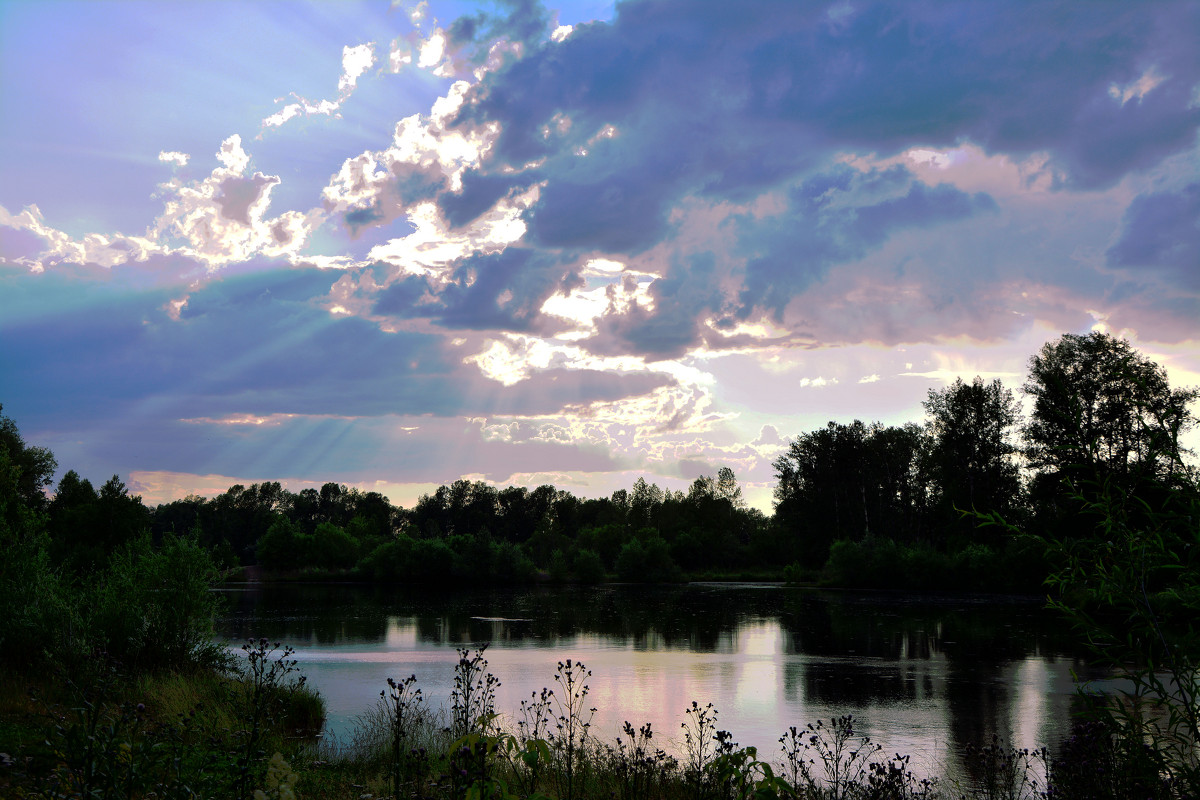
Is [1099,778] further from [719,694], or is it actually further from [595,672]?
[595,672]

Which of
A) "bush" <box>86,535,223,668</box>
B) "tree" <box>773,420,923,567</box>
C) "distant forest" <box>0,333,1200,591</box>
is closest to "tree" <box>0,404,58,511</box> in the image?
"distant forest" <box>0,333,1200,591</box>

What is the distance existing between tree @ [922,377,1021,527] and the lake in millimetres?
10061

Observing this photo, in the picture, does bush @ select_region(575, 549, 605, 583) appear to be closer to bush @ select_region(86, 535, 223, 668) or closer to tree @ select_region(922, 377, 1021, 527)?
tree @ select_region(922, 377, 1021, 527)

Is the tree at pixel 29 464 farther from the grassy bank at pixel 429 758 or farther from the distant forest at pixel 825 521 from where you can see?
the grassy bank at pixel 429 758

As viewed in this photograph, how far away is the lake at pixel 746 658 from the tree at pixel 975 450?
10.1 meters

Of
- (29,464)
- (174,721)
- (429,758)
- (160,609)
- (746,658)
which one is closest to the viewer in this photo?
(429,758)

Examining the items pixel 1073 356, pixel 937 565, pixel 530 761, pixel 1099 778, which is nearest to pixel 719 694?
pixel 1099 778

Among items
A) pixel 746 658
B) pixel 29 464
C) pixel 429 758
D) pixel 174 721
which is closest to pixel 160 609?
pixel 174 721

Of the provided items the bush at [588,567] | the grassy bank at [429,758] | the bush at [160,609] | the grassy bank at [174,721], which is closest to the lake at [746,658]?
the grassy bank at [429,758]

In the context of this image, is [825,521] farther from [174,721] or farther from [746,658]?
[174,721]

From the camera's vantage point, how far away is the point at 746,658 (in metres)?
30.1

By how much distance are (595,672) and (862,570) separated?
4983cm

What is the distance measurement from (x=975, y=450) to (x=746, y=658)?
44.6 meters

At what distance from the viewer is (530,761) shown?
3871mm
